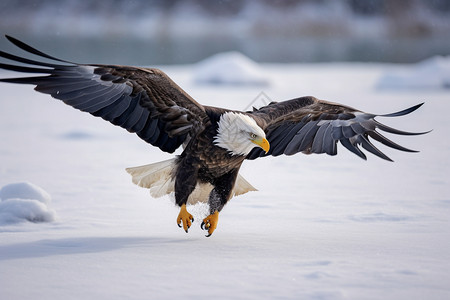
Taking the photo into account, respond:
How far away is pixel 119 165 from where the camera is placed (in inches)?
233

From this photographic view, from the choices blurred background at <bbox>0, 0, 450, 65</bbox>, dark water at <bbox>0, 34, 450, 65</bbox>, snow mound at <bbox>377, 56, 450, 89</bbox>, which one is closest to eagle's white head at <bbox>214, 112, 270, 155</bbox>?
snow mound at <bbox>377, 56, 450, 89</bbox>

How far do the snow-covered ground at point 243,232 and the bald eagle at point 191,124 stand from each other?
0.90 ft

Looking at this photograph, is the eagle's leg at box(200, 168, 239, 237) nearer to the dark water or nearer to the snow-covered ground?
the snow-covered ground

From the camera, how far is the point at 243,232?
3.80 metres

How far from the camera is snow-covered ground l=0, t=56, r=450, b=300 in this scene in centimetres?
279

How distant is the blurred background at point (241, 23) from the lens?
25891mm

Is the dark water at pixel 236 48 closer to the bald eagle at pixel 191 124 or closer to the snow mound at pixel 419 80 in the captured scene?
the snow mound at pixel 419 80

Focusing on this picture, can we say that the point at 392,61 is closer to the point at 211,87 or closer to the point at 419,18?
the point at 419,18

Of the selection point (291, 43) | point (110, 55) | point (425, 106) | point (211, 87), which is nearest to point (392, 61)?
point (291, 43)

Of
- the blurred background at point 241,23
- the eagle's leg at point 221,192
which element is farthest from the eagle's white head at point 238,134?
the blurred background at point 241,23

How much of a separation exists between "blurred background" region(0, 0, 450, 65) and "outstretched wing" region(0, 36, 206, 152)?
821 inches

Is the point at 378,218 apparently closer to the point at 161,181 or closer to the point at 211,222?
the point at 211,222

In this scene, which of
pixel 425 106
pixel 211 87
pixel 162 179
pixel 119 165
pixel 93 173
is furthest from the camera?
pixel 211 87

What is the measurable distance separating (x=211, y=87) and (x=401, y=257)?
362 inches
